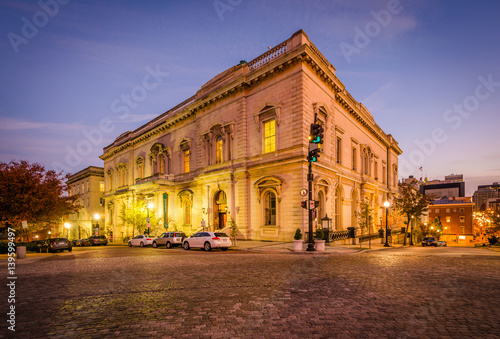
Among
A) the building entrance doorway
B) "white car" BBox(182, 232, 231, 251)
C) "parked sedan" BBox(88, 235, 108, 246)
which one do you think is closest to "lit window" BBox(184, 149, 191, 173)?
the building entrance doorway

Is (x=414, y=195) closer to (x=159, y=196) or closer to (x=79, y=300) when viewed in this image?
(x=159, y=196)

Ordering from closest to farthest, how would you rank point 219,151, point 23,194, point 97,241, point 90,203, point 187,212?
point 23,194
point 219,151
point 187,212
point 97,241
point 90,203

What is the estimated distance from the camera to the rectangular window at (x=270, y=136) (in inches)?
1008

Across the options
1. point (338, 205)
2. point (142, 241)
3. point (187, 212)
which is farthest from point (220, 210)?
point (338, 205)

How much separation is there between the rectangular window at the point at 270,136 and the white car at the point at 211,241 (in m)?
8.99

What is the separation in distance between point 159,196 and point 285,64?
73.4 ft

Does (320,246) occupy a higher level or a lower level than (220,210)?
lower

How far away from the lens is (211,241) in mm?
20359

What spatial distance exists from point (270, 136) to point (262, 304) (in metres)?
20.2

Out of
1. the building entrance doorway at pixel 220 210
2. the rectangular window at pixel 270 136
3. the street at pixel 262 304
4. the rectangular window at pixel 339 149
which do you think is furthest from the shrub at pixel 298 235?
the rectangular window at pixel 339 149

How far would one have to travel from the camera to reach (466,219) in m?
84.8

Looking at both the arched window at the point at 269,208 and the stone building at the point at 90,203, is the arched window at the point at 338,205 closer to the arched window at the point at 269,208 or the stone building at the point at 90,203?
the arched window at the point at 269,208

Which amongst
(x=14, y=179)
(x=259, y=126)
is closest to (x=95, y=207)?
(x=14, y=179)

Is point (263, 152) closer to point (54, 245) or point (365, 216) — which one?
point (365, 216)
